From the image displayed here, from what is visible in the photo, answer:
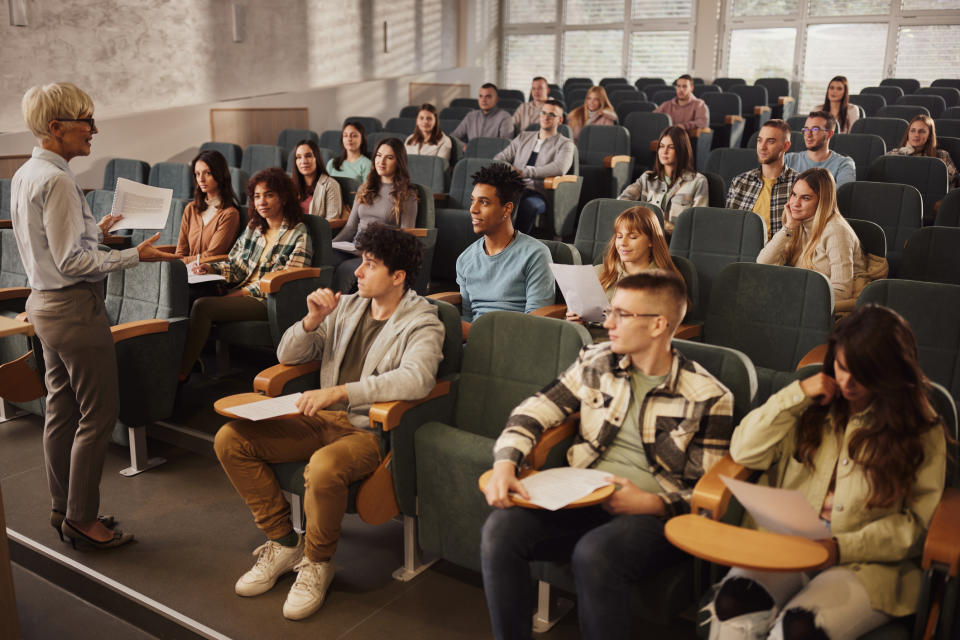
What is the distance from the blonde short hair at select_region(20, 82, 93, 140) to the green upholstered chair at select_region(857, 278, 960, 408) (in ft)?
7.71

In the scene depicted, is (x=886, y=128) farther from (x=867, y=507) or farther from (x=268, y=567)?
(x=268, y=567)

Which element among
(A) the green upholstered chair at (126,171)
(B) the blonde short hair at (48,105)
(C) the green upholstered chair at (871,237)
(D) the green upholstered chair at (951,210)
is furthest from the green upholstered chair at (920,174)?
(A) the green upholstered chair at (126,171)

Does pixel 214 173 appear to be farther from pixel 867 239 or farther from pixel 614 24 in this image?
pixel 614 24

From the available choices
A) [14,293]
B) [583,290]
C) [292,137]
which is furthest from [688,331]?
[292,137]

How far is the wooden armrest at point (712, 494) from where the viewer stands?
1.70 metres

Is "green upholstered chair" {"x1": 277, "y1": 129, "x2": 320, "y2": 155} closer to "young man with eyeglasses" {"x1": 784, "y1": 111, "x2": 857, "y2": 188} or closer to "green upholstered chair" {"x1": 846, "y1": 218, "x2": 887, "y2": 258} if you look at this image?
"young man with eyeglasses" {"x1": 784, "y1": 111, "x2": 857, "y2": 188}

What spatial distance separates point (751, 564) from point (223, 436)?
144 cm

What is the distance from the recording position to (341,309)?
8.17 feet

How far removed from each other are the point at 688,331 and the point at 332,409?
48.1 inches

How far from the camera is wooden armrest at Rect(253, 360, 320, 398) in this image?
242 cm

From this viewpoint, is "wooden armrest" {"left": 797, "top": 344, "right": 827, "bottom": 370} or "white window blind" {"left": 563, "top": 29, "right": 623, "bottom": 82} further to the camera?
"white window blind" {"left": 563, "top": 29, "right": 623, "bottom": 82}

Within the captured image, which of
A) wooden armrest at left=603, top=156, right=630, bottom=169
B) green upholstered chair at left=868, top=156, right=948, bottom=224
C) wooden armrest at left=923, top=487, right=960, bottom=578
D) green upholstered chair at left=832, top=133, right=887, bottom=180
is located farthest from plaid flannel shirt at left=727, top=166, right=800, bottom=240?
wooden armrest at left=923, top=487, right=960, bottom=578

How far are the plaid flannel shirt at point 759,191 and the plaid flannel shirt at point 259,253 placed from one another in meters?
2.04

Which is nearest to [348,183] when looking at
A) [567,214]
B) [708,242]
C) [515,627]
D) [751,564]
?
[567,214]
